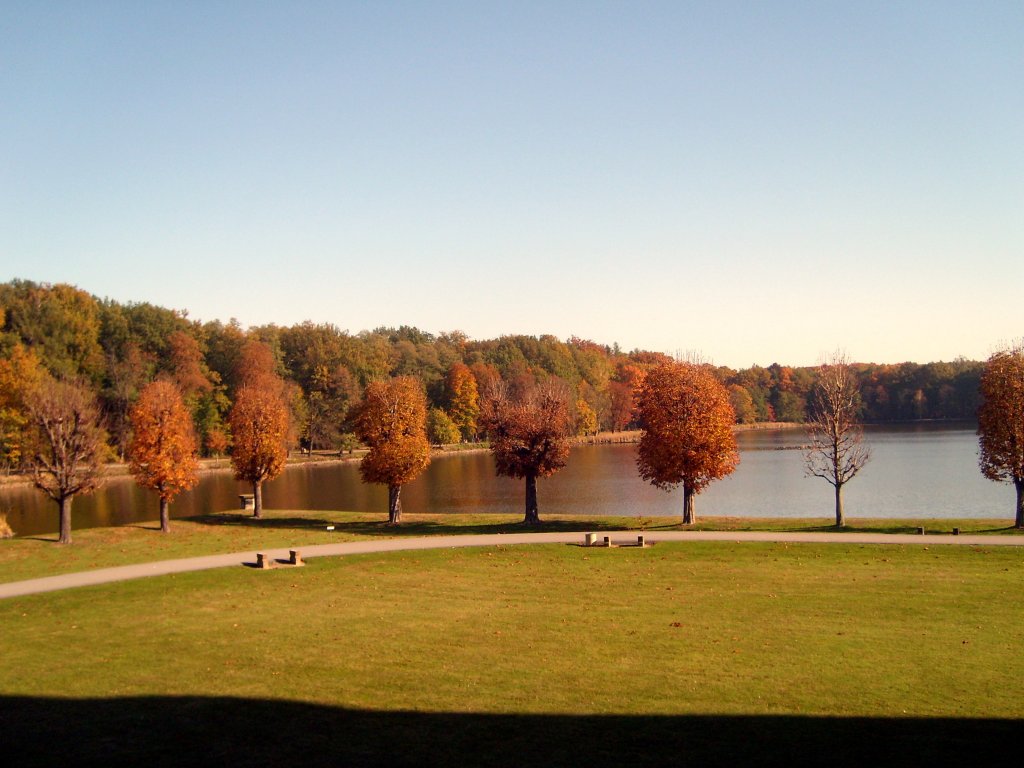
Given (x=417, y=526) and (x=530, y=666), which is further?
(x=417, y=526)

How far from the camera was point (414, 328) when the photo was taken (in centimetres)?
19038

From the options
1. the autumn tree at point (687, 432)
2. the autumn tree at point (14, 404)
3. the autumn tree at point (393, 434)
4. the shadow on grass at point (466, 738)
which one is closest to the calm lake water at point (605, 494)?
the autumn tree at point (14, 404)

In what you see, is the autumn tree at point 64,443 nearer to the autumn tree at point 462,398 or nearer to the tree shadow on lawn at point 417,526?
the tree shadow on lawn at point 417,526

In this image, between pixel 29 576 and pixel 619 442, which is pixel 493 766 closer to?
pixel 29 576

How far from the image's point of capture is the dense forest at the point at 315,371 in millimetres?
76812

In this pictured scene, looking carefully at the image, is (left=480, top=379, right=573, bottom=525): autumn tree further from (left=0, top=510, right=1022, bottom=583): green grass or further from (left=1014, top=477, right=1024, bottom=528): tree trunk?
(left=1014, top=477, right=1024, bottom=528): tree trunk

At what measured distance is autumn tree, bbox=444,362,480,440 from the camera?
380 feet

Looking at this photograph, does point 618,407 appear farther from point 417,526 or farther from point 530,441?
point 417,526

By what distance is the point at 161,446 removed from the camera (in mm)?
37688

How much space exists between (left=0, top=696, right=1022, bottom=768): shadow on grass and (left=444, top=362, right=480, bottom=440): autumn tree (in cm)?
10184

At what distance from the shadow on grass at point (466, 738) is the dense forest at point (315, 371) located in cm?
2863

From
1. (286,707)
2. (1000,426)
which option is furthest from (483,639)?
(1000,426)

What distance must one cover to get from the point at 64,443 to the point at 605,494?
112 feet

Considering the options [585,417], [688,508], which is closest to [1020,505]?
[688,508]
